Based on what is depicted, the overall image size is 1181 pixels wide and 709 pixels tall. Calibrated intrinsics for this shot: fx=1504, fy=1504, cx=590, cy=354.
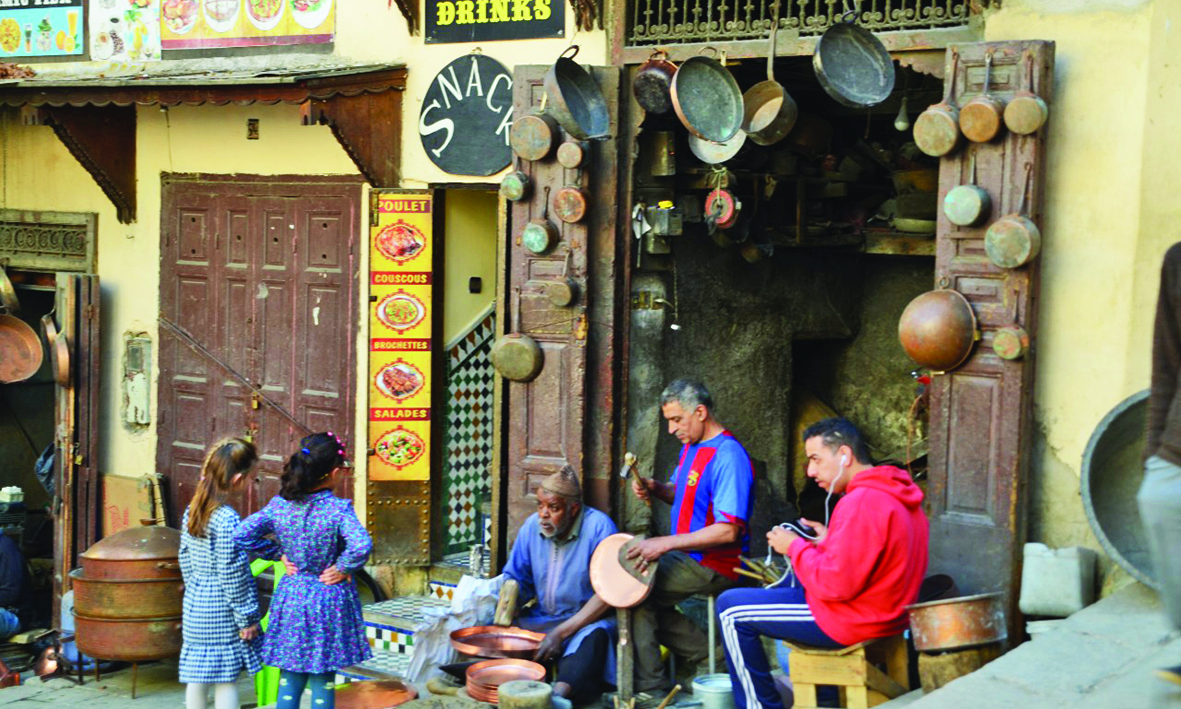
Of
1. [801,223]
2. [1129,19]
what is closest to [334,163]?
[801,223]

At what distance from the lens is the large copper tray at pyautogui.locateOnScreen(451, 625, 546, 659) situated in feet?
23.0

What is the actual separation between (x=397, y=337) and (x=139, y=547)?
1.94 metres

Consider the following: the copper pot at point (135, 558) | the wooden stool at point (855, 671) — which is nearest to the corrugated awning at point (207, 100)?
the copper pot at point (135, 558)

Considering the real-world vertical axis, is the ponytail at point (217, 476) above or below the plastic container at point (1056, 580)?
above

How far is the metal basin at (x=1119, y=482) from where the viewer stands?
19.5 feet

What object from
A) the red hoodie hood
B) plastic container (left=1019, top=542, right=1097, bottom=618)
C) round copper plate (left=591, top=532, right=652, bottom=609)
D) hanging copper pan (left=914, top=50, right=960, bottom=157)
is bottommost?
round copper plate (left=591, top=532, right=652, bottom=609)

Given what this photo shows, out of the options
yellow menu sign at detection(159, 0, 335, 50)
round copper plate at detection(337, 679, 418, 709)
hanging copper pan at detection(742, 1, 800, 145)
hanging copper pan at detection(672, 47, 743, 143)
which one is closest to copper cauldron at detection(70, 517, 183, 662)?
round copper plate at detection(337, 679, 418, 709)

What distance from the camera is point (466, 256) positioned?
29.9 feet

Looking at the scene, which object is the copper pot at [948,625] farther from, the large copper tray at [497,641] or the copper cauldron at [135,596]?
the copper cauldron at [135,596]

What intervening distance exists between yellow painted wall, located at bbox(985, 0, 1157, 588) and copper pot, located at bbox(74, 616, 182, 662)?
4.41m

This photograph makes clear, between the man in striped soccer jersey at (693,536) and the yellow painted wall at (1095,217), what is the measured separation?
1.30 metres

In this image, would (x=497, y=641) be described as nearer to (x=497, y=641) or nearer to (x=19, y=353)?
(x=497, y=641)

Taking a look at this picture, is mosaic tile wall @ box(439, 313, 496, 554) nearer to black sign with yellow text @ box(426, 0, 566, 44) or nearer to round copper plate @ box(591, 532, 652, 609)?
black sign with yellow text @ box(426, 0, 566, 44)

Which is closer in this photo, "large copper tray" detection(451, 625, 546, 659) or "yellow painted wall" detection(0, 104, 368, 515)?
"large copper tray" detection(451, 625, 546, 659)
